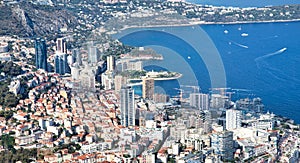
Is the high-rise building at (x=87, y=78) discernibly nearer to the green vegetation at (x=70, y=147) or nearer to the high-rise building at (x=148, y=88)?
the high-rise building at (x=148, y=88)

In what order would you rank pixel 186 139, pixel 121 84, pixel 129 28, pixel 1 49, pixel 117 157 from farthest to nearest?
pixel 129 28
pixel 1 49
pixel 121 84
pixel 186 139
pixel 117 157

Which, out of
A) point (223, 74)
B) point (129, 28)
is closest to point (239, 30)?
point (129, 28)

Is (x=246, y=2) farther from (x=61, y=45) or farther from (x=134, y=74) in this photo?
(x=134, y=74)

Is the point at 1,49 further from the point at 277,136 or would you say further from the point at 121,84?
the point at 277,136

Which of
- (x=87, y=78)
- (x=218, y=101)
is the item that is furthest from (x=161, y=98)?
(x=87, y=78)

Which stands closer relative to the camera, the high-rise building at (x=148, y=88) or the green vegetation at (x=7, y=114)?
the green vegetation at (x=7, y=114)

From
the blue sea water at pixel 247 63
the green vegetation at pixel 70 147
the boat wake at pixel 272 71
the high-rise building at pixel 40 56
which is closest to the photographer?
the green vegetation at pixel 70 147

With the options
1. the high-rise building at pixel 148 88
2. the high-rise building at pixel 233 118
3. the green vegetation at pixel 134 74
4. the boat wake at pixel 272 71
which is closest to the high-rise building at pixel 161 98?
the high-rise building at pixel 148 88
